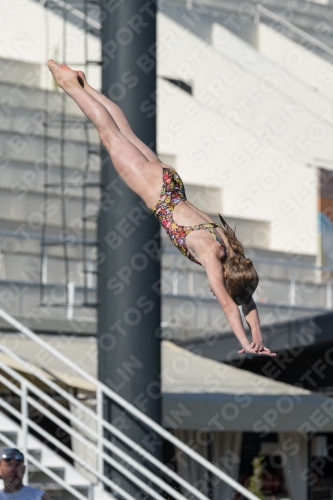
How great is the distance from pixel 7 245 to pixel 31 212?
0.99 metres

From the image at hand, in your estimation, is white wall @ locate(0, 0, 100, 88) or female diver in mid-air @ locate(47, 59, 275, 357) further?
white wall @ locate(0, 0, 100, 88)

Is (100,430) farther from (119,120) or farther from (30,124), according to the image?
(30,124)

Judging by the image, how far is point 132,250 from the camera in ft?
28.1

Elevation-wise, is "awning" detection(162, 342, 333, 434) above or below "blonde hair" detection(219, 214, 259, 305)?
below

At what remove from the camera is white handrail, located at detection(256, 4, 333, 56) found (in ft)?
64.8

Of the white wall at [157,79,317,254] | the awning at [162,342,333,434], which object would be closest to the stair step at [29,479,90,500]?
the awning at [162,342,333,434]

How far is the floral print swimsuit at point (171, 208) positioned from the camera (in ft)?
18.3

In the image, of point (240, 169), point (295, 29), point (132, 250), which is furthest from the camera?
point (295, 29)

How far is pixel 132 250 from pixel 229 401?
2058 millimetres

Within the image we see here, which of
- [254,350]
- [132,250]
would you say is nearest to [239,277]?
[254,350]

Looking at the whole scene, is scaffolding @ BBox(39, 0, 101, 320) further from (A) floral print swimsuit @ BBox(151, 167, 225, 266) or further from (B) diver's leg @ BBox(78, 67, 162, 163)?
(A) floral print swimsuit @ BBox(151, 167, 225, 266)

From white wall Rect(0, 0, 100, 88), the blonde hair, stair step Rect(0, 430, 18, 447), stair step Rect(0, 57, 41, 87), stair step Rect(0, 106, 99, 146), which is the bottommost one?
stair step Rect(0, 430, 18, 447)

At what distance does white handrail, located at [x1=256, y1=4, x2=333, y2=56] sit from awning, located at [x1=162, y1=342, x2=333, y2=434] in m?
10.2

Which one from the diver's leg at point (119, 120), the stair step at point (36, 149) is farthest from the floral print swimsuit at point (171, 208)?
the stair step at point (36, 149)
